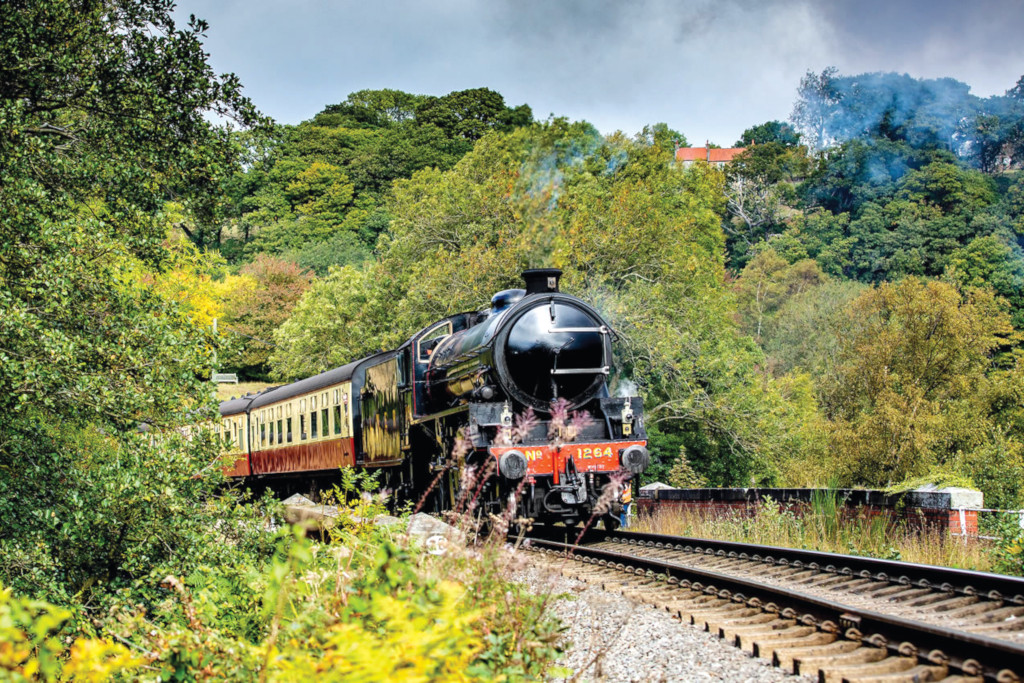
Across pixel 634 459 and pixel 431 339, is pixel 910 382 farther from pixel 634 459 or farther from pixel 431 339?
pixel 634 459

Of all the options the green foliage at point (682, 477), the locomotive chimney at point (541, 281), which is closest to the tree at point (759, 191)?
the green foliage at point (682, 477)

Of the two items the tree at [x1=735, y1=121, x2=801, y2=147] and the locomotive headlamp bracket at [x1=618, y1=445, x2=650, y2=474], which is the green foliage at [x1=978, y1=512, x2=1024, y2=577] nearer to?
the locomotive headlamp bracket at [x1=618, y1=445, x2=650, y2=474]

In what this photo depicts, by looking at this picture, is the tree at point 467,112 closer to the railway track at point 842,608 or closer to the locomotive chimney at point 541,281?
the locomotive chimney at point 541,281

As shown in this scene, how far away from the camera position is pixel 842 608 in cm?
646

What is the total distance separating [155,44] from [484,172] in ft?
71.6

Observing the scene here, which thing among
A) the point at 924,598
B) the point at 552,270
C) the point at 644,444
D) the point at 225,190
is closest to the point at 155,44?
the point at 225,190

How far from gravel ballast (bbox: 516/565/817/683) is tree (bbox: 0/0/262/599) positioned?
428cm

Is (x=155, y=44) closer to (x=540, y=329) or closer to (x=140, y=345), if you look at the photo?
(x=140, y=345)

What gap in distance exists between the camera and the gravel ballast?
5773mm

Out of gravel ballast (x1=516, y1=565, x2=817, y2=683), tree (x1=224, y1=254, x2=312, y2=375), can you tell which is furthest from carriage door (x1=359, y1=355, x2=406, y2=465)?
tree (x1=224, y1=254, x2=312, y2=375)

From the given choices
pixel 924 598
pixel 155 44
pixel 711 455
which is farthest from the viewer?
pixel 711 455

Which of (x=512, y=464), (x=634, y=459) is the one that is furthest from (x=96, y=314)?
(x=634, y=459)

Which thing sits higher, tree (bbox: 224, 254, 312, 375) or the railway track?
tree (bbox: 224, 254, 312, 375)

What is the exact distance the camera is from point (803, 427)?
30.4 m
